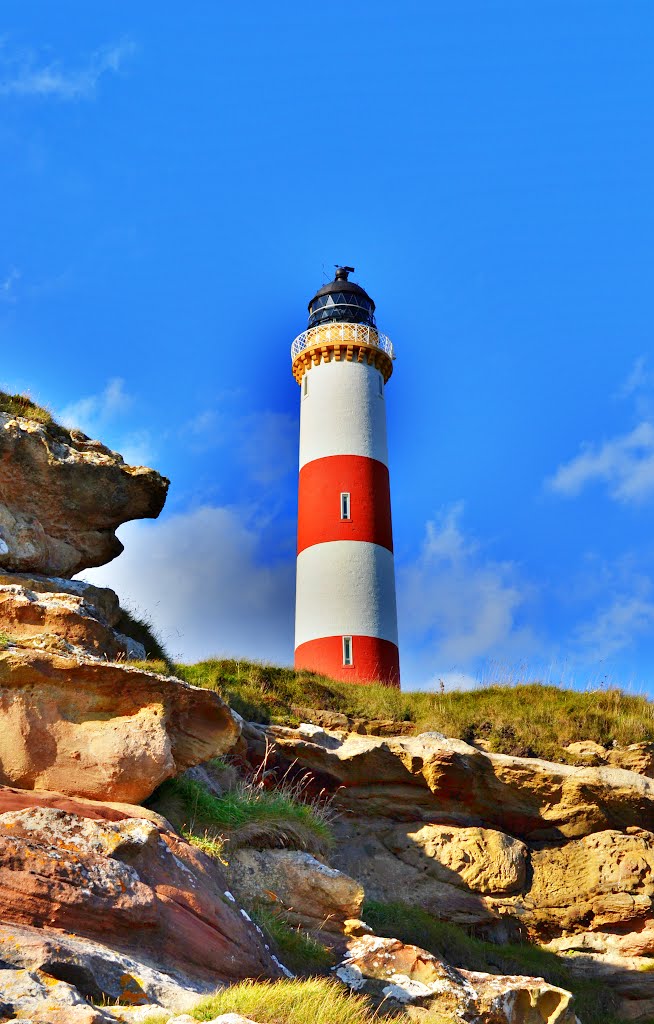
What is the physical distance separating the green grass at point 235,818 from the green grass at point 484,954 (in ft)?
5.63

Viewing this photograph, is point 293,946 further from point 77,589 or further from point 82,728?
point 77,589

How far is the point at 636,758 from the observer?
14594 mm

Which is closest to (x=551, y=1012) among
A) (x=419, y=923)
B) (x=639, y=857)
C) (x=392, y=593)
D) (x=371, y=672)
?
(x=419, y=923)

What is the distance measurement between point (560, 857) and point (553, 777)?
3.99ft

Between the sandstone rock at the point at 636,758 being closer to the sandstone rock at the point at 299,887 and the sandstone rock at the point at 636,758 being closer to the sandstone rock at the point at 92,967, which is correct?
the sandstone rock at the point at 299,887

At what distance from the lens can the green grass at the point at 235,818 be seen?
8.04 metres

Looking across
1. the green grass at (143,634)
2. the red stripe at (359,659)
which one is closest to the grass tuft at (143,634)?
the green grass at (143,634)

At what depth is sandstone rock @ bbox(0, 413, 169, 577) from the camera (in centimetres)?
1184

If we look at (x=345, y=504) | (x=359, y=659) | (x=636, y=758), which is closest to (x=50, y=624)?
(x=636, y=758)

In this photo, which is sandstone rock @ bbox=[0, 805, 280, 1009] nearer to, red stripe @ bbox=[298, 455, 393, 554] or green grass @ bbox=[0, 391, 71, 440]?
green grass @ bbox=[0, 391, 71, 440]

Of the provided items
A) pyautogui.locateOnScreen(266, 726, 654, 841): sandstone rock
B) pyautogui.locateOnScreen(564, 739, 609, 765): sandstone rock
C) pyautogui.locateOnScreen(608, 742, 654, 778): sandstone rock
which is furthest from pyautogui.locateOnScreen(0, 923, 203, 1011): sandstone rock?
pyautogui.locateOnScreen(608, 742, 654, 778): sandstone rock

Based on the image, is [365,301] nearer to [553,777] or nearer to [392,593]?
[392,593]

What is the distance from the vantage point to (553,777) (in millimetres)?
13828

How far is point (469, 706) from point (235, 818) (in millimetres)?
8695
